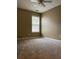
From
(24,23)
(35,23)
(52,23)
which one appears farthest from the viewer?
→ (35,23)

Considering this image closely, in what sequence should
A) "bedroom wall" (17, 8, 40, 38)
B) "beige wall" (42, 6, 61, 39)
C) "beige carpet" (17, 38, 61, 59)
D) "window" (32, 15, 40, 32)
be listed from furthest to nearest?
"window" (32, 15, 40, 32), "bedroom wall" (17, 8, 40, 38), "beige wall" (42, 6, 61, 39), "beige carpet" (17, 38, 61, 59)

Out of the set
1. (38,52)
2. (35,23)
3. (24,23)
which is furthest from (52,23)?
(38,52)

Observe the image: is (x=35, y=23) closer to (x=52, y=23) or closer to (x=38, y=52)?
(x=52, y=23)

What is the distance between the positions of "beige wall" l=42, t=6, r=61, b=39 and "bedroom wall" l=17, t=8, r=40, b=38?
53.4 inches

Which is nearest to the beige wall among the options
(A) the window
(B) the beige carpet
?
(A) the window

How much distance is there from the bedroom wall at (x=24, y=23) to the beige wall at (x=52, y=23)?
1356 mm

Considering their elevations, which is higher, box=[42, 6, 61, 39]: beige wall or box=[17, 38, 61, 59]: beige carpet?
box=[42, 6, 61, 39]: beige wall

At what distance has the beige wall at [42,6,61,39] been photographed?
5.36 meters

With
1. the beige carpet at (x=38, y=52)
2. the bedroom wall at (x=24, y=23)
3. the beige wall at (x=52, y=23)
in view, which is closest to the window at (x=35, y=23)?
the bedroom wall at (x=24, y=23)

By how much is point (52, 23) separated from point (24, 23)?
256 cm

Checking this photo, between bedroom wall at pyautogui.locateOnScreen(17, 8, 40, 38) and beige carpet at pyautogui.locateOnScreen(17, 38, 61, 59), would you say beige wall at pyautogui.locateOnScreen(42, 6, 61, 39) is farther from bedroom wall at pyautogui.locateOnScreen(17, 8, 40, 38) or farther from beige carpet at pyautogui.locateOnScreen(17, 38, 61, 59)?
beige carpet at pyautogui.locateOnScreen(17, 38, 61, 59)

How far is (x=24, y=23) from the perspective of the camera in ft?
21.3
